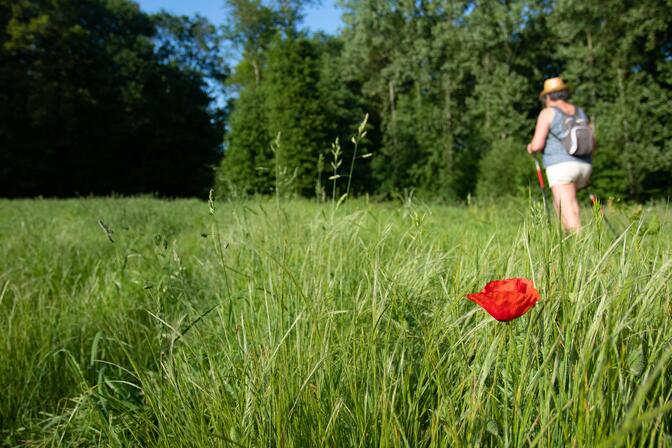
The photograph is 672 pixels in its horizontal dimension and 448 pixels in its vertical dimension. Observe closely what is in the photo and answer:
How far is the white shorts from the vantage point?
3.85 m

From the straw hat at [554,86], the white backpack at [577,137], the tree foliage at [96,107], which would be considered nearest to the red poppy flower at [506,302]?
the white backpack at [577,137]

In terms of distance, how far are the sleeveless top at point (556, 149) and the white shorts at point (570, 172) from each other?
0.04 m

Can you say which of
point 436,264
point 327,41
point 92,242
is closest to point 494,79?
point 327,41

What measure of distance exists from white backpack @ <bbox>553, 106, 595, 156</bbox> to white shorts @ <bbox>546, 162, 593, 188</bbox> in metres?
0.10

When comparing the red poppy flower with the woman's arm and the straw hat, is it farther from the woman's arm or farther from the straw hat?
the straw hat

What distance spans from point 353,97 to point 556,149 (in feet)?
56.5

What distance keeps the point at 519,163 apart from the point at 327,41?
19426 mm

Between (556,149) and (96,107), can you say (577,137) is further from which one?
(96,107)

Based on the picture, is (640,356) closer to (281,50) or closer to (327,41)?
(281,50)

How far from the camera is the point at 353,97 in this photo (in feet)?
67.1

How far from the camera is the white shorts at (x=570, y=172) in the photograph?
385 centimetres

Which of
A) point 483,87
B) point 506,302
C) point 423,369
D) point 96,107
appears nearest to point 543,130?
point 423,369

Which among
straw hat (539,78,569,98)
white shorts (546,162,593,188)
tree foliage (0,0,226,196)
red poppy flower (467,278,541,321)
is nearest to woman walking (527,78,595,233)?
white shorts (546,162,593,188)

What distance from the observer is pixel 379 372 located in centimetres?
104
